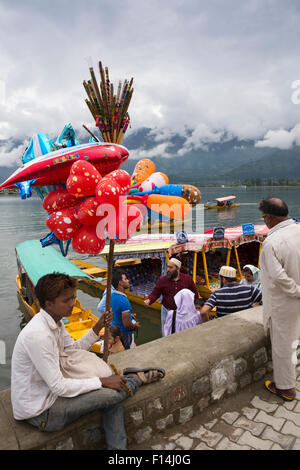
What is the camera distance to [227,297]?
14.2ft

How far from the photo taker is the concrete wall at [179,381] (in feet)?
7.36

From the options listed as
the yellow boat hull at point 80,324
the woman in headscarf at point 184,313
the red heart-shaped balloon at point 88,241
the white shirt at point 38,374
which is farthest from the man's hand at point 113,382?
the yellow boat hull at point 80,324

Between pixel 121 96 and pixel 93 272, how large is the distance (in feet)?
46.4

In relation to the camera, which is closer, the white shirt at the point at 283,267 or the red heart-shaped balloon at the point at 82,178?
the red heart-shaped balloon at the point at 82,178

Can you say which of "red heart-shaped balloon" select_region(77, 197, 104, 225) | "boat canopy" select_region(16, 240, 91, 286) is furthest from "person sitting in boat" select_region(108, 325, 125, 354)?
"boat canopy" select_region(16, 240, 91, 286)

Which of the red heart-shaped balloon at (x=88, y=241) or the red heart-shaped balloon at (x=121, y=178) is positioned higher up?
the red heart-shaped balloon at (x=121, y=178)

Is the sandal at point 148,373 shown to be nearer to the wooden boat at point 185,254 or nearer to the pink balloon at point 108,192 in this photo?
the pink balloon at point 108,192

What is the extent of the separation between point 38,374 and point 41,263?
9.65 meters

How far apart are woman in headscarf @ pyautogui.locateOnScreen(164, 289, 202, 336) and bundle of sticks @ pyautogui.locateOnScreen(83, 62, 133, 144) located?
2583 millimetres

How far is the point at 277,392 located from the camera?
11.0 ft

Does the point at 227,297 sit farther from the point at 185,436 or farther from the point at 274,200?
the point at 185,436

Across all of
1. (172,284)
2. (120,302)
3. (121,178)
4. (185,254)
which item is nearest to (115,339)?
(120,302)

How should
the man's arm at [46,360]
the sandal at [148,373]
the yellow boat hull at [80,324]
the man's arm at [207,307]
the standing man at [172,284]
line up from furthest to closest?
1. the yellow boat hull at [80,324]
2. the standing man at [172,284]
3. the man's arm at [207,307]
4. the sandal at [148,373]
5. the man's arm at [46,360]

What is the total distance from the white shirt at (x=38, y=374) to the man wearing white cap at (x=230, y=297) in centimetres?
255
